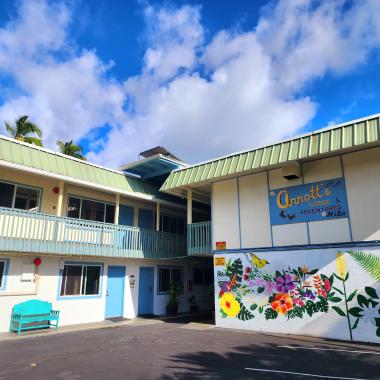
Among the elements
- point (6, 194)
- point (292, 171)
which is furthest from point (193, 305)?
point (6, 194)

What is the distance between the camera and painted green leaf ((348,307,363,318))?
9891mm

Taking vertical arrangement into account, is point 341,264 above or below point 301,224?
below

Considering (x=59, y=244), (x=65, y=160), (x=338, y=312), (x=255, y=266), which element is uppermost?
(x=65, y=160)

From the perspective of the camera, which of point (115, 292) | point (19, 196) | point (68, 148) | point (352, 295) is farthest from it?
→ point (68, 148)

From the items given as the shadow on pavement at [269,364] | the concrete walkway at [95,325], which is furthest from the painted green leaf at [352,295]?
the concrete walkway at [95,325]

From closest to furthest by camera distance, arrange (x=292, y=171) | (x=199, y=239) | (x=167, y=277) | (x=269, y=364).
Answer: (x=269, y=364), (x=292, y=171), (x=199, y=239), (x=167, y=277)

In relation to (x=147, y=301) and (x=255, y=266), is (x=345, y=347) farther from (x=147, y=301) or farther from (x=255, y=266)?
(x=147, y=301)

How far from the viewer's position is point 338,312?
10258 millimetres

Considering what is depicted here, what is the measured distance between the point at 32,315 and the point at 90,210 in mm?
4939

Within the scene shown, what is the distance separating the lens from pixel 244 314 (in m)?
12.2

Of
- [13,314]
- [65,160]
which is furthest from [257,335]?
[65,160]

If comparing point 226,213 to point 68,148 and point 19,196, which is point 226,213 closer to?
point 19,196

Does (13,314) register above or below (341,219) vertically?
below

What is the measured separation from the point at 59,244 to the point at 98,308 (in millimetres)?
3819
